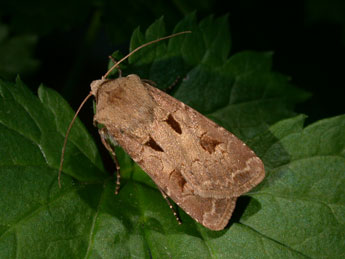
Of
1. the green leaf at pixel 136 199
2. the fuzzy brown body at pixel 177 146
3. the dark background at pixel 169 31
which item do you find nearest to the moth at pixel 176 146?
Answer: the fuzzy brown body at pixel 177 146

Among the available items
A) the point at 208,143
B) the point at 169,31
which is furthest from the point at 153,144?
the point at 169,31

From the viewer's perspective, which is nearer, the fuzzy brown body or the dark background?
the fuzzy brown body

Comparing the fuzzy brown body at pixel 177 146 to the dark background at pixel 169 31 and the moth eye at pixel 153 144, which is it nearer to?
the moth eye at pixel 153 144

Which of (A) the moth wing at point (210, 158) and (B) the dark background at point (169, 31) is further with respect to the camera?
(B) the dark background at point (169, 31)

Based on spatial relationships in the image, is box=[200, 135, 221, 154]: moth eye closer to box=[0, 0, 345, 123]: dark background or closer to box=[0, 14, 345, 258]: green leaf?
box=[0, 14, 345, 258]: green leaf

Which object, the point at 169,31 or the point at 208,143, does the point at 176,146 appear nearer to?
the point at 208,143

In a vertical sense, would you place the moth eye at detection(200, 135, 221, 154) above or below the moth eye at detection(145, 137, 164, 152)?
above

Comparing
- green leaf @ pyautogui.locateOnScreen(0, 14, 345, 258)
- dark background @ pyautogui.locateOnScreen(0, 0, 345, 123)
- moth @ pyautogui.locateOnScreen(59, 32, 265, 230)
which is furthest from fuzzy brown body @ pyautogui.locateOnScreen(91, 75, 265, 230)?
dark background @ pyautogui.locateOnScreen(0, 0, 345, 123)
